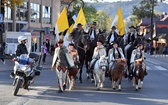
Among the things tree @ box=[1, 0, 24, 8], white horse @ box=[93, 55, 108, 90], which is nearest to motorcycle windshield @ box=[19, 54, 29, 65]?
white horse @ box=[93, 55, 108, 90]

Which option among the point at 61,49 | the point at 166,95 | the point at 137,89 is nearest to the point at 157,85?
the point at 137,89

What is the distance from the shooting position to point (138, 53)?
645 inches

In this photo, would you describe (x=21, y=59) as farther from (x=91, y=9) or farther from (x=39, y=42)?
(x=91, y=9)

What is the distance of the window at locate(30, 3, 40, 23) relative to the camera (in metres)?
55.2

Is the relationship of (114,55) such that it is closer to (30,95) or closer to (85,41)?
(85,41)

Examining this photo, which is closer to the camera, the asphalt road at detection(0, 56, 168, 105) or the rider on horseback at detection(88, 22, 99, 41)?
the asphalt road at detection(0, 56, 168, 105)

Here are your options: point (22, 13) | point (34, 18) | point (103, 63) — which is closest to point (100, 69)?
point (103, 63)

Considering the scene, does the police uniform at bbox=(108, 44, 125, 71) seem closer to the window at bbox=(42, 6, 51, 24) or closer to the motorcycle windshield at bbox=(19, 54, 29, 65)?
the motorcycle windshield at bbox=(19, 54, 29, 65)

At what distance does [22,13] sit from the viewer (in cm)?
5209

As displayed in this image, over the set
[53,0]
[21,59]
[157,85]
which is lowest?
[157,85]

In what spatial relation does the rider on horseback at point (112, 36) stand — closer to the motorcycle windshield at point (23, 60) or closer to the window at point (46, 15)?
the motorcycle windshield at point (23, 60)

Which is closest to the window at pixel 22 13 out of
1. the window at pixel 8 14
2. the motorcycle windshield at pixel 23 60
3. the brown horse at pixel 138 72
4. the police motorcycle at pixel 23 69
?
the window at pixel 8 14

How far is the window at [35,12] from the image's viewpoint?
55.2m

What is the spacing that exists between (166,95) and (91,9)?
326 feet
